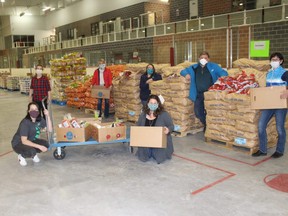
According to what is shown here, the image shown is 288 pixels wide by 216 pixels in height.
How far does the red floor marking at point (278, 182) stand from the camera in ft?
12.3

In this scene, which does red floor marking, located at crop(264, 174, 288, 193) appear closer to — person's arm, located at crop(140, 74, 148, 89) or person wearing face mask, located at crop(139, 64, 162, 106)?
person wearing face mask, located at crop(139, 64, 162, 106)

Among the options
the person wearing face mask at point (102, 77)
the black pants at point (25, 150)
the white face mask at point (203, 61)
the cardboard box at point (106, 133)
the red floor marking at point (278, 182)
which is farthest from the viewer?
the person wearing face mask at point (102, 77)

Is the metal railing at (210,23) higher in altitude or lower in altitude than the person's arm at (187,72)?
higher

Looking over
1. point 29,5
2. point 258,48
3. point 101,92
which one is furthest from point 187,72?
point 29,5

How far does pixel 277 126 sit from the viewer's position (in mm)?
4742

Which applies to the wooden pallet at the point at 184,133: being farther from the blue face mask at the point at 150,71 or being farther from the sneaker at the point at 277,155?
the sneaker at the point at 277,155

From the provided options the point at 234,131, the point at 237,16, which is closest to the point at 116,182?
the point at 234,131

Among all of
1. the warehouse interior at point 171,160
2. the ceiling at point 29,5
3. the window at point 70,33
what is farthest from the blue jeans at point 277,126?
the window at point 70,33

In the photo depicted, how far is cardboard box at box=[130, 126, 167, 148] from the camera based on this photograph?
176 inches

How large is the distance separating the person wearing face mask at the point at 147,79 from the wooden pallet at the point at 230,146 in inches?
79.3

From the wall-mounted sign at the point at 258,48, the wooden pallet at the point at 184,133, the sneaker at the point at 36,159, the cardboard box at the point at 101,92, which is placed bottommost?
the sneaker at the point at 36,159

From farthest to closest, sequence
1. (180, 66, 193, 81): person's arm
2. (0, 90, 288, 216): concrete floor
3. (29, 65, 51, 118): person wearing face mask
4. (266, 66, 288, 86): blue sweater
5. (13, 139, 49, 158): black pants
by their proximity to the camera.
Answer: (29, 65, 51, 118): person wearing face mask, (180, 66, 193, 81): person's arm, (13, 139, 49, 158): black pants, (266, 66, 288, 86): blue sweater, (0, 90, 288, 216): concrete floor

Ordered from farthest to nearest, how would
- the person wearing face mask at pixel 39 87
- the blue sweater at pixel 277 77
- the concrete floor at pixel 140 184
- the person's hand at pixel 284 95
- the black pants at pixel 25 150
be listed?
the person wearing face mask at pixel 39 87 < the black pants at pixel 25 150 < the blue sweater at pixel 277 77 < the person's hand at pixel 284 95 < the concrete floor at pixel 140 184

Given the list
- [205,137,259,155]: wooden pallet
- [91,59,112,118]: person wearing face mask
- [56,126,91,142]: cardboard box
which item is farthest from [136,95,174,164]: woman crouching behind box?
[91,59,112,118]: person wearing face mask
